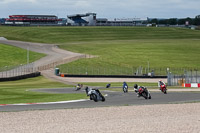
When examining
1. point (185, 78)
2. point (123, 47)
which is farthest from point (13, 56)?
point (185, 78)

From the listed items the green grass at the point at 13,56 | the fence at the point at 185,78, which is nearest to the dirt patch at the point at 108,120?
the fence at the point at 185,78

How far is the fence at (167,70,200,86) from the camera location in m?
58.6

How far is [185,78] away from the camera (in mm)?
58844

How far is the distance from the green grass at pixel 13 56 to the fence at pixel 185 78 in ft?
146

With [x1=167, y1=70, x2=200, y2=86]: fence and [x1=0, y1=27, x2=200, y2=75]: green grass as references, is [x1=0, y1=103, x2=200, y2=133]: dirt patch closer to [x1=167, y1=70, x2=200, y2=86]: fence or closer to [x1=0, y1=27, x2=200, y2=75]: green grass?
[x1=167, y1=70, x2=200, y2=86]: fence

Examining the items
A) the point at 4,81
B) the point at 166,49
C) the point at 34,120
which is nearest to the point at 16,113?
the point at 34,120

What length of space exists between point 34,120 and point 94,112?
434 cm

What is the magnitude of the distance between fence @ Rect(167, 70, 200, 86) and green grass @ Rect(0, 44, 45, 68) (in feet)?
146

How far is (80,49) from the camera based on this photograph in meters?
126

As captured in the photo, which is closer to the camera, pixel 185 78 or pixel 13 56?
pixel 185 78

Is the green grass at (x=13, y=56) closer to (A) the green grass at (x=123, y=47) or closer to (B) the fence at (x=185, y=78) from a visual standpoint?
(A) the green grass at (x=123, y=47)

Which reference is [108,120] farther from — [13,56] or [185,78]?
[13,56]

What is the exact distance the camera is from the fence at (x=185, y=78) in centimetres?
5859

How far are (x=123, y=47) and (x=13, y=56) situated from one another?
32.4 m
